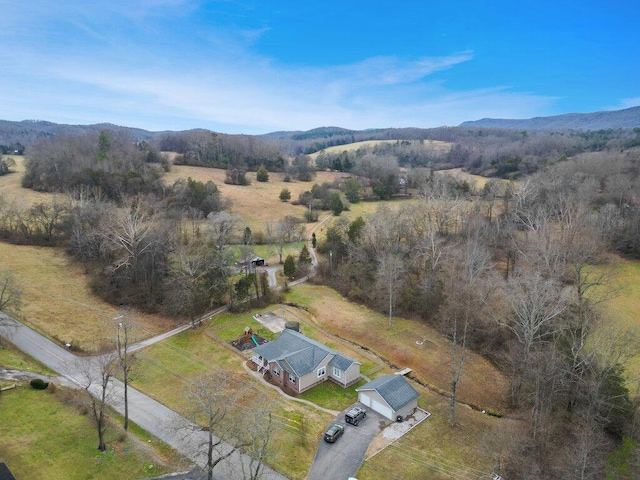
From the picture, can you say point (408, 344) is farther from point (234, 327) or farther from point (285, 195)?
point (285, 195)

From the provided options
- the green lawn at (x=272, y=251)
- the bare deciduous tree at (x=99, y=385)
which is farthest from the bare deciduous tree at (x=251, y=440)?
the green lawn at (x=272, y=251)

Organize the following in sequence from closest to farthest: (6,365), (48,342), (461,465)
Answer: (461,465) < (6,365) < (48,342)

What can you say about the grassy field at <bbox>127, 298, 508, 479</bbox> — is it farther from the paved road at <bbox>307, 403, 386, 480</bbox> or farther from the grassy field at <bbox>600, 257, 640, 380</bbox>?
the grassy field at <bbox>600, 257, 640, 380</bbox>

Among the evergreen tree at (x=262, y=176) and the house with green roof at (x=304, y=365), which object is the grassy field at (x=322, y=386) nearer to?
the house with green roof at (x=304, y=365)

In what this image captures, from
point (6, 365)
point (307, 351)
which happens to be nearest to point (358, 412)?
point (307, 351)

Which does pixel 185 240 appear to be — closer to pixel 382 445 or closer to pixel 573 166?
pixel 382 445

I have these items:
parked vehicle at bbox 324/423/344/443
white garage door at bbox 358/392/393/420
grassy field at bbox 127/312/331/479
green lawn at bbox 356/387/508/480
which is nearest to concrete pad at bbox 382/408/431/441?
green lawn at bbox 356/387/508/480
